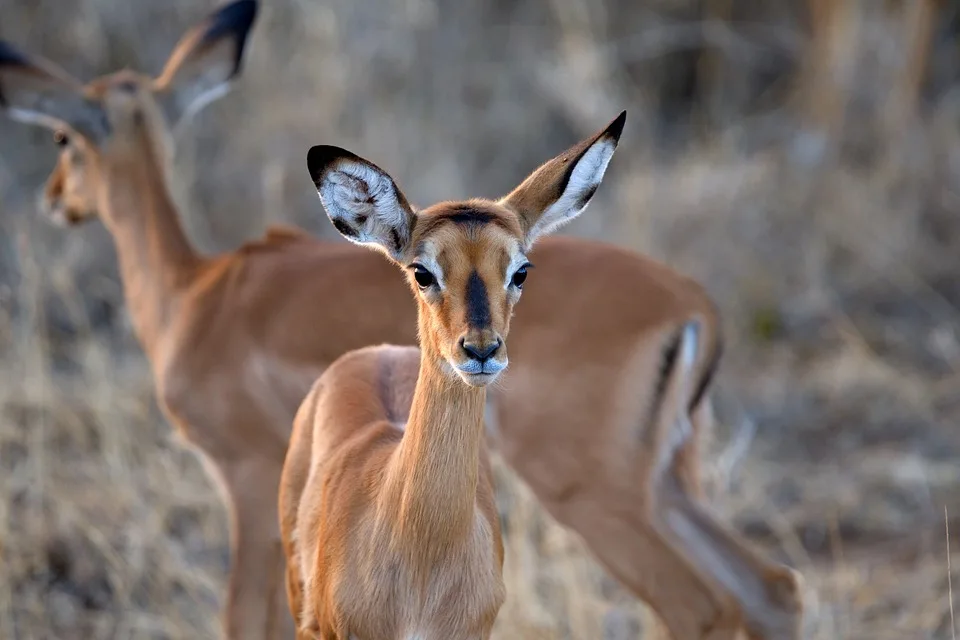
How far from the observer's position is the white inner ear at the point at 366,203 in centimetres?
305

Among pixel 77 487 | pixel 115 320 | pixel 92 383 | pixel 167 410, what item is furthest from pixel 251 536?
pixel 115 320

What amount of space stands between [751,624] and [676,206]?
420 centimetres

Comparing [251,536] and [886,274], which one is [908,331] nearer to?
[886,274]

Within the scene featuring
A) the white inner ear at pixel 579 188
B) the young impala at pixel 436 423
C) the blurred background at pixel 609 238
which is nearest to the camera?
the young impala at pixel 436 423

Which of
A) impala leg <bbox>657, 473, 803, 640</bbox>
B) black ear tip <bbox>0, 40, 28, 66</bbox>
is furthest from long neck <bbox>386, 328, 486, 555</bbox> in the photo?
black ear tip <bbox>0, 40, 28, 66</bbox>

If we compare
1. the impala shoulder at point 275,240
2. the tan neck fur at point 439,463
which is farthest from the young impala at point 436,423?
the impala shoulder at point 275,240

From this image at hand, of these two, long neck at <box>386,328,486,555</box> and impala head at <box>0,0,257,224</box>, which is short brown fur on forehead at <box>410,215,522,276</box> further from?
impala head at <box>0,0,257,224</box>

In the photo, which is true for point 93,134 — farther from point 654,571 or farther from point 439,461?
point 439,461

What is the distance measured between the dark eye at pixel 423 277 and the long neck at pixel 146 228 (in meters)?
2.47

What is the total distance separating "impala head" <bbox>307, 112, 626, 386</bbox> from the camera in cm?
285

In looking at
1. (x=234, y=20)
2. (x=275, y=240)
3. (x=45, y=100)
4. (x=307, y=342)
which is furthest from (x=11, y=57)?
(x=307, y=342)

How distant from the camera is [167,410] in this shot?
5012mm

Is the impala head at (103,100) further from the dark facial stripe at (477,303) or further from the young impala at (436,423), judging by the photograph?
the dark facial stripe at (477,303)

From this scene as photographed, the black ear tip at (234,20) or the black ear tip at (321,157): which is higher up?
the black ear tip at (321,157)
